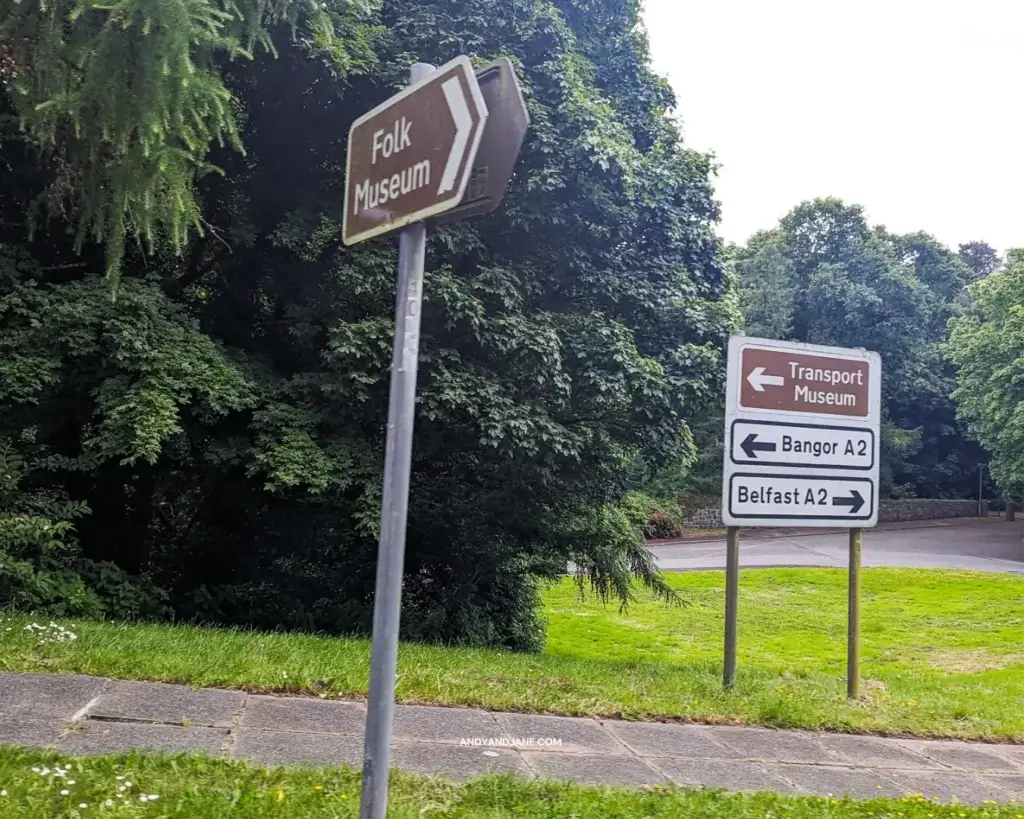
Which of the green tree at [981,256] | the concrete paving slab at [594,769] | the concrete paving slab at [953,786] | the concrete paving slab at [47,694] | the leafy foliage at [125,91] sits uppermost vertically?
the green tree at [981,256]

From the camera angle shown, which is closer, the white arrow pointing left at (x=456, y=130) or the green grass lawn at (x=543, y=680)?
the white arrow pointing left at (x=456, y=130)

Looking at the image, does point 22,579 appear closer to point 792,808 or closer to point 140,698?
point 140,698

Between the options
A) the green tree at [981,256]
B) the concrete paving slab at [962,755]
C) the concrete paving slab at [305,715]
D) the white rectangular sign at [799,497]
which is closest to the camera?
the concrete paving slab at [305,715]

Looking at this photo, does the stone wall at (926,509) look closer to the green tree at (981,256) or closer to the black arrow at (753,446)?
the green tree at (981,256)

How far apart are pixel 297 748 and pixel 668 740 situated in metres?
2.04

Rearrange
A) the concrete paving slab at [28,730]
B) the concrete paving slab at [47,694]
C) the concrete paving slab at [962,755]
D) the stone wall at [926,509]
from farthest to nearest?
the stone wall at [926,509]
the concrete paving slab at [962,755]
the concrete paving slab at [47,694]
the concrete paving slab at [28,730]

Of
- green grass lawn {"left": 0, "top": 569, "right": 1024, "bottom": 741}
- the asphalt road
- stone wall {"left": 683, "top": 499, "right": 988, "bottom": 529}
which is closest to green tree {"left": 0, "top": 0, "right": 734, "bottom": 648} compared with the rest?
green grass lawn {"left": 0, "top": 569, "right": 1024, "bottom": 741}

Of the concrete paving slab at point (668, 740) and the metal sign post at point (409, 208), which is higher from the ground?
the metal sign post at point (409, 208)

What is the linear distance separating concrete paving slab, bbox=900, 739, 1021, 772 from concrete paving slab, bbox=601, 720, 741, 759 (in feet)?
4.37

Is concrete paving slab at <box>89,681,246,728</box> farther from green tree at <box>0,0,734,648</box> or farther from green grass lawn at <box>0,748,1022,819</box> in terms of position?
green tree at <box>0,0,734,648</box>

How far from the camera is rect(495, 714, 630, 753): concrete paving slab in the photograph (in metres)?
4.70

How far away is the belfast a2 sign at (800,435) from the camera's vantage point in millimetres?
6711

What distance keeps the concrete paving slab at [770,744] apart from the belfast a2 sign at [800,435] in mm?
1611

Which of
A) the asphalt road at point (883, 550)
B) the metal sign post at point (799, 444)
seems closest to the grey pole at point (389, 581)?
the metal sign post at point (799, 444)
